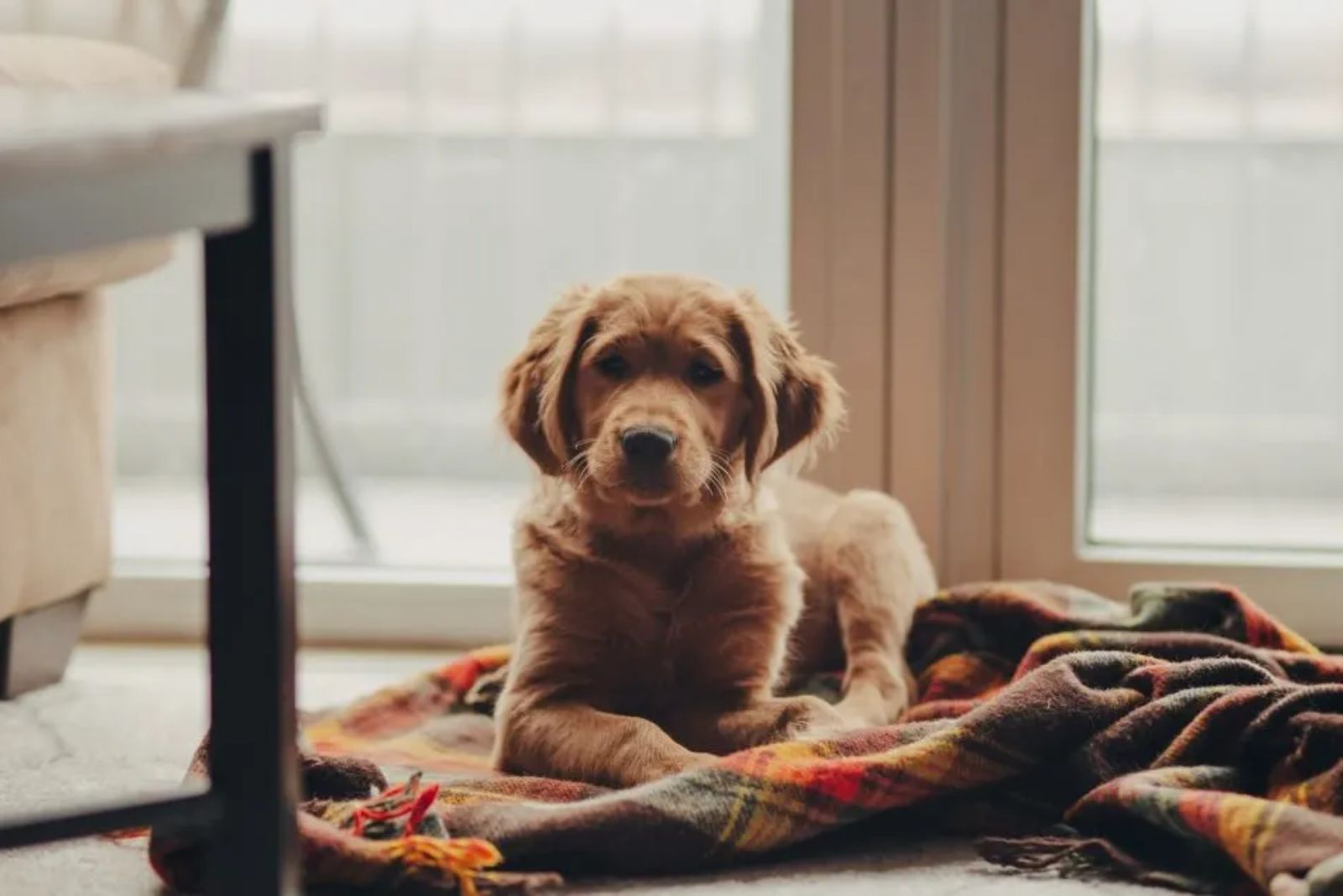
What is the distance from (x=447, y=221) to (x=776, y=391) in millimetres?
1786

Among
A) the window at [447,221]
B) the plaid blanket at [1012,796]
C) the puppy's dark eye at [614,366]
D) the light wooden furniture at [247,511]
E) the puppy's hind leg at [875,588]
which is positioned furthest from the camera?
the window at [447,221]

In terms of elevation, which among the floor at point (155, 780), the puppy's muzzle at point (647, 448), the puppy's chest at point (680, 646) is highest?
the puppy's muzzle at point (647, 448)

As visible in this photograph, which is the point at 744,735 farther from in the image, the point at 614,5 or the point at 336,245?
the point at 336,245

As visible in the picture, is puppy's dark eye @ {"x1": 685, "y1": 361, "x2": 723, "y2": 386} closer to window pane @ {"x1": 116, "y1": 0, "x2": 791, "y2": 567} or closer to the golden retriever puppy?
the golden retriever puppy

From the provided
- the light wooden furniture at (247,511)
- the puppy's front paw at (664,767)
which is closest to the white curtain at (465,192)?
the puppy's front paw at (664,767)

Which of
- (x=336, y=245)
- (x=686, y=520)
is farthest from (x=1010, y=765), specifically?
(x=336, y=245)

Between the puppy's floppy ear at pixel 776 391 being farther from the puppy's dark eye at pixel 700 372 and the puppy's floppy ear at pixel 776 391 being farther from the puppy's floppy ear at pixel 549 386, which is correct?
the puppy's floppy ear at pixel 549 386

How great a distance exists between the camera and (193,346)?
4180 millimetres

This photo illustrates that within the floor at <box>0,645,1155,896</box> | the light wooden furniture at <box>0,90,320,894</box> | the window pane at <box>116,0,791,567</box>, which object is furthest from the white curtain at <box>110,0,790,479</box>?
the light wooden furniture at <box>0,90,320,894</box>

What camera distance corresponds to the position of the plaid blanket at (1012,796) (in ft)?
5.85

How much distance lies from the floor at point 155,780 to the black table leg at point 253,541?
0.60 m

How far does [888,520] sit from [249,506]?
1531 mm

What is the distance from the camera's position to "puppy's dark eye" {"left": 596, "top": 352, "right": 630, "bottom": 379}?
2309mm

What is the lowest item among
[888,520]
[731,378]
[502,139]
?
[888,520]
